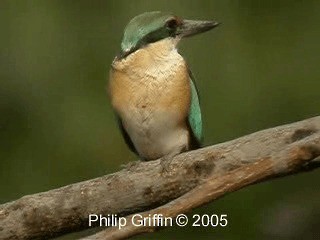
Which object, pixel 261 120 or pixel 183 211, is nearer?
pixel 183 211

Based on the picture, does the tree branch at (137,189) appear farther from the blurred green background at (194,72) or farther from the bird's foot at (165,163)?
the blurred green background at (194,72)

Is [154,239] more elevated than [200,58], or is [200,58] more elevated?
[200,58]

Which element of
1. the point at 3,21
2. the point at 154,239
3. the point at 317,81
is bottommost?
the point at 154,239

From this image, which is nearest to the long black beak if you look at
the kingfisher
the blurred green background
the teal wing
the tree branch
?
the kingfisher

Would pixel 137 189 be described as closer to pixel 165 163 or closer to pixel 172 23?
pixel 165 163

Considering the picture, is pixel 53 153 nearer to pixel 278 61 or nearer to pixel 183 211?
pixel 278 61

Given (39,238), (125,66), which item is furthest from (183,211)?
(125,66)
